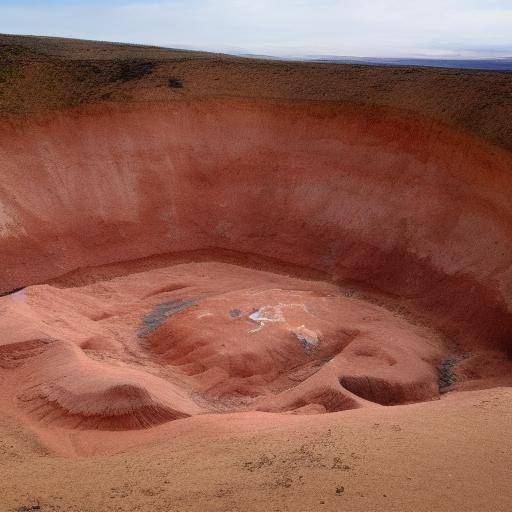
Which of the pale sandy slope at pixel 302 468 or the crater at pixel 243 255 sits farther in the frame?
the crater at pixel 243 255

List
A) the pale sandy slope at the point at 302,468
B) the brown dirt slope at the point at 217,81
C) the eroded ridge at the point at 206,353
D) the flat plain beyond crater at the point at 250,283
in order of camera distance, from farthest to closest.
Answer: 1. the brown dirt slope at the point at 217,81
2. the eroded ridge at the point at 206,353
3. the flat plain beyond crater at the point at 250,283
4. the pale sandy slope at the point at 302,468

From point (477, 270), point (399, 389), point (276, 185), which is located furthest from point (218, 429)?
point (276, 185)

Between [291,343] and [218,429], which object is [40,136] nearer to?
[291,343]

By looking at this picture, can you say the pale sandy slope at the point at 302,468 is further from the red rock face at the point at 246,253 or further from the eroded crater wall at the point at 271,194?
the eroded crater wall at the point at 271,194

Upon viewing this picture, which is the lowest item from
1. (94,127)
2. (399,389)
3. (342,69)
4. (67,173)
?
(399,389)

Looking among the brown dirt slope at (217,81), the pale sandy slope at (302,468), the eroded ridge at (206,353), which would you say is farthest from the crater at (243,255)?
the pale sandy slope at (302,468)
